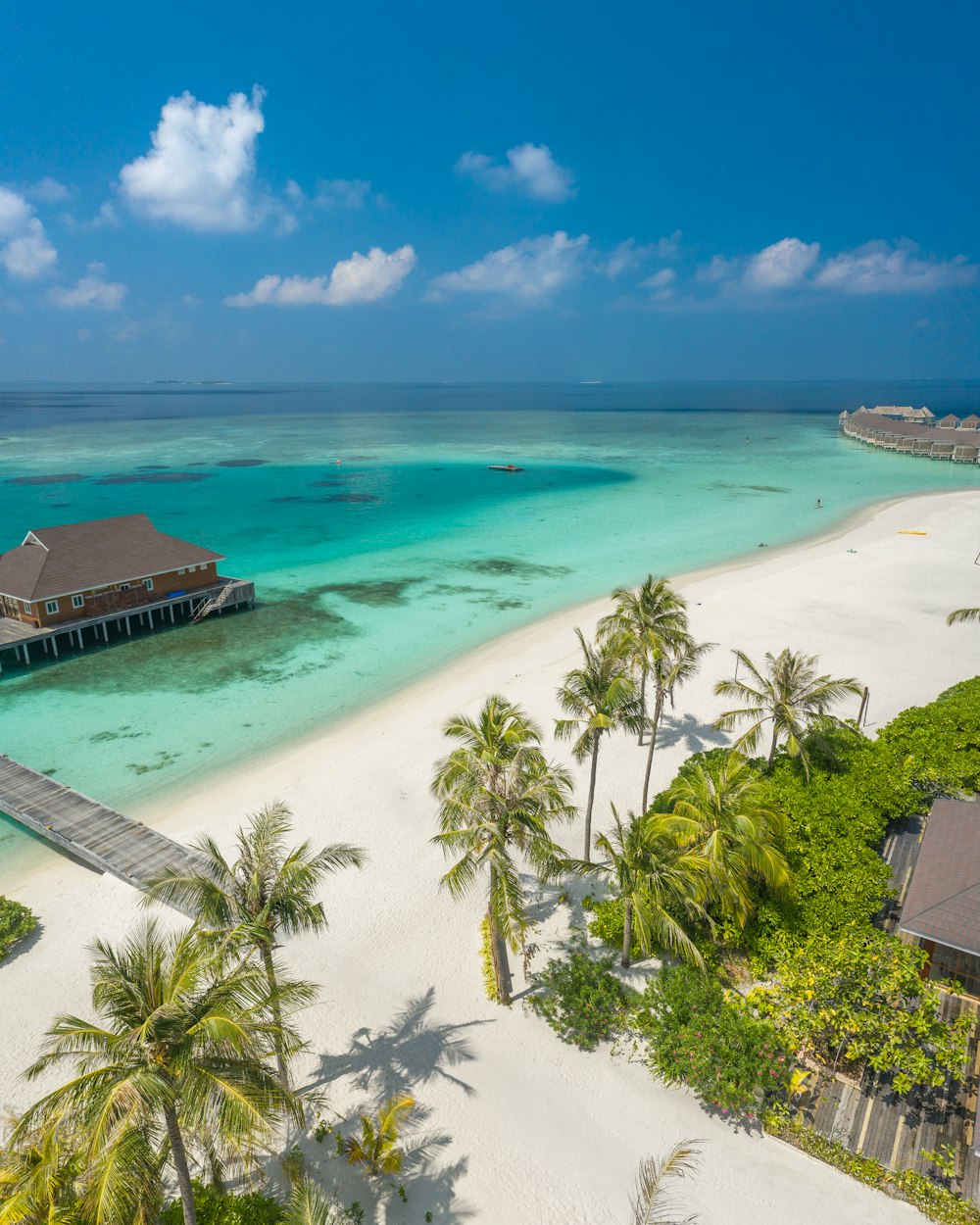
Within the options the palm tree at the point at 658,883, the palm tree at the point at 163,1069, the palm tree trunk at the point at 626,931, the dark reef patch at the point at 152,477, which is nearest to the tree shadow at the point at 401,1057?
the palm tree trunk at the point at 626,931

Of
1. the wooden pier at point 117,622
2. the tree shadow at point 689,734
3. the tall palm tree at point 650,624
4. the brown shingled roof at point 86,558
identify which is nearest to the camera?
the tall palm tree at point 650,624

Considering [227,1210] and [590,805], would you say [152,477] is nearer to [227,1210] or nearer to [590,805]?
[590,805]

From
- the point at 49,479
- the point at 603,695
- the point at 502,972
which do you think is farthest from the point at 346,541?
the point at 49,479

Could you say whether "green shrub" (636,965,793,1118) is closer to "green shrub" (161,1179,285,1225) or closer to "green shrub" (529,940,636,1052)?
"green shrub" (529,940,636,1052)

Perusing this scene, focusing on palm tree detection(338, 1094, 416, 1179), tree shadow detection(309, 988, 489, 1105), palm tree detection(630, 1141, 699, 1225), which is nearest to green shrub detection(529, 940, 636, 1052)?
tree shadow detection(309, 988, 489, 1105)

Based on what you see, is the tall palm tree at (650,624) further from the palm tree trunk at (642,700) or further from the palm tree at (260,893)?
the palm tree at (260,893)

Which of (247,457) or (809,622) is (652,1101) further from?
(247,457)
